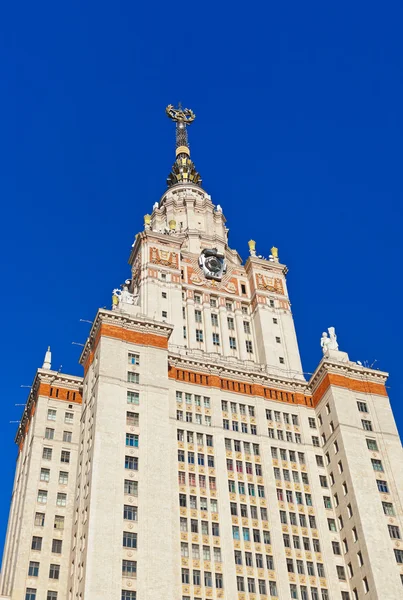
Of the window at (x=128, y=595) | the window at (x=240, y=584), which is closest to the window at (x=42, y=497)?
the window at (x=128, y=595)

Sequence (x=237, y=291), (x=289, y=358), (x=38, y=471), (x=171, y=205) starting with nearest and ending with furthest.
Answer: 1. (x=38, y=471)
2. (x=289, y=358)
3. (x=237, y=291)
4. (x=171, y=205)

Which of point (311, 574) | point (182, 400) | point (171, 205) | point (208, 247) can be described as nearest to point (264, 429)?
point (182, 400)

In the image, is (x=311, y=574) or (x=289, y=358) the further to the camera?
(x=289, y=358)

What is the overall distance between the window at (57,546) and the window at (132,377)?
61.7 ft

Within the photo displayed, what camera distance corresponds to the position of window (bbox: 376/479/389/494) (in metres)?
86.0

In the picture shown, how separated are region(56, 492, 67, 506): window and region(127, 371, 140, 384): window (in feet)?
48.4

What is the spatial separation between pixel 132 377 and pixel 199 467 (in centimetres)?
1268

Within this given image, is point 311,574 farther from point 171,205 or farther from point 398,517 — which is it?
point 171,205

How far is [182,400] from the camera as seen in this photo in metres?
90.6

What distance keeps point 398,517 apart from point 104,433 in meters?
33.4

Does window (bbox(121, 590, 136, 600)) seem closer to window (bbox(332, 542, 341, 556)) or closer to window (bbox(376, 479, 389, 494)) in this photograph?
window (bbox(332, 542, 341, 556))

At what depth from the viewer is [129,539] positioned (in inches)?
2872

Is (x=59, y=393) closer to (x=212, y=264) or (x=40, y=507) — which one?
(x=40, y=507)

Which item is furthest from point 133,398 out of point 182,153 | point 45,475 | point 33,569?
point 182,153
